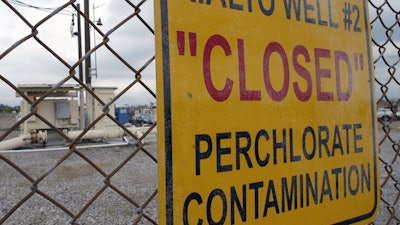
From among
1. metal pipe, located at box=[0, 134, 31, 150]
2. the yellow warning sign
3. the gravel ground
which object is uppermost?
the yellow warning sign

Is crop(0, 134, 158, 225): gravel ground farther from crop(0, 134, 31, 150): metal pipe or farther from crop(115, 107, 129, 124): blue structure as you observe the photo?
crop(115, 107, 129, 124): blue structure

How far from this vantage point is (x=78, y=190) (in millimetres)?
5230

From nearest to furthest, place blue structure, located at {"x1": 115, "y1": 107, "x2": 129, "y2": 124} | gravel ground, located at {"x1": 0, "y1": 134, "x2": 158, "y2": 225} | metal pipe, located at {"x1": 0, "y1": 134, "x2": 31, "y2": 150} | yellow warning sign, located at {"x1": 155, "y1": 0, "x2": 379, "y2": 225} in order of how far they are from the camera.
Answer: yellow warning sign, located at {"x1": 155, "y1": 0, "x2": 379, "y2": 225}
gravel ground, located at {"x1": 0, "y1": 134, "x2": 158, "y2": 225}
metal pipe, located at {"x1": 0, "y1": 134, "x2": 31, "y2": 150}
blue structure, located at {"x1": 115, "y1": 107, "x2": 129, "y2": 124}

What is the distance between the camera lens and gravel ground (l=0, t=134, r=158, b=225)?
156 inches

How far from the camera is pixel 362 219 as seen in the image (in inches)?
46.0

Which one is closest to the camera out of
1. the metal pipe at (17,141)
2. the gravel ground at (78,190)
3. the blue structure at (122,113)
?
the gravel ground at (78,190)

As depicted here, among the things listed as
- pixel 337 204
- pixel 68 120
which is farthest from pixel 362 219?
pixel 68 120

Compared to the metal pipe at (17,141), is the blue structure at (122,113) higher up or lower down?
higher up

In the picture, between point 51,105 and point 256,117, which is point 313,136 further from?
point 51,105

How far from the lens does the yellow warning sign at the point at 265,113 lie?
2.72 ft

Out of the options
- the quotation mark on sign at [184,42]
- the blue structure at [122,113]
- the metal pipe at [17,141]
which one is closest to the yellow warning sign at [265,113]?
the quotation mark on sign at [184,42]

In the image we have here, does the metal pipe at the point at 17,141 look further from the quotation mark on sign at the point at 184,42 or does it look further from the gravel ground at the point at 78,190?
the quotation mark on sign at the point at 184,42

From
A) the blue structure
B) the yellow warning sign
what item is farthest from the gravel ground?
the blue structure

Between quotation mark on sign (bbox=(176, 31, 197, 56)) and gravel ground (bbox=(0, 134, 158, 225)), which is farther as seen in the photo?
gravel ground (bbox=(0, 134, 158, 225))
